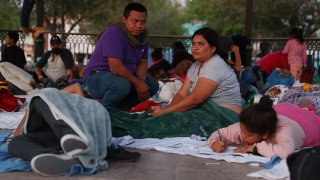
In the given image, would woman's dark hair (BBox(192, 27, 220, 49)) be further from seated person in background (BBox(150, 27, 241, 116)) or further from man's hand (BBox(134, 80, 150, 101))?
man's hand (BBox(134, 80, 150, 101))

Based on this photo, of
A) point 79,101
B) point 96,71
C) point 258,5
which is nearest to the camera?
point 79,101

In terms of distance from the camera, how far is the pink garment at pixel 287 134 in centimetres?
421

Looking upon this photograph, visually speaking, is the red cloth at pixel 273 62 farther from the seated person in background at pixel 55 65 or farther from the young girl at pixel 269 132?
the young girl at pixel 269 132

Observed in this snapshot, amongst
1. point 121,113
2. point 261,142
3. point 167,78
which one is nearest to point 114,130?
point 121,113

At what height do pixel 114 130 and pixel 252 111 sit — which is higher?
pixel 252 111

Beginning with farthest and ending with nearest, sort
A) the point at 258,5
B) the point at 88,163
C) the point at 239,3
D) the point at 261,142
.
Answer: the point at 239,3, the point at 258,5, the point at 261,142, the point at 88,163

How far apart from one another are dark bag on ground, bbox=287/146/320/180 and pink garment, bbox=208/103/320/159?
96 centimetres

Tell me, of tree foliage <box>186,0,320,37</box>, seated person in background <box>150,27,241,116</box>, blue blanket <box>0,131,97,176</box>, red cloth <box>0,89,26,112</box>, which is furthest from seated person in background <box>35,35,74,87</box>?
tree foliage <box>186,0,320,37</box>

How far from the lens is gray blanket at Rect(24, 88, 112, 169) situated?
148 inches

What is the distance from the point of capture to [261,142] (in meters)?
4.43

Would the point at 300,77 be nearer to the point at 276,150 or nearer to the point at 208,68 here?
the point at 208,68

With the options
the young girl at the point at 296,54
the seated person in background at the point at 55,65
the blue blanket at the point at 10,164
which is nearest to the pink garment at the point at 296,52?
the young girl at the point at 296,54

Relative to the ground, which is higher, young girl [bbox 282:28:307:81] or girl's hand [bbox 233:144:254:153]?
young girl [bbox 282:28:307:81]

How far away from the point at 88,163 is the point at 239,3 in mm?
19104
